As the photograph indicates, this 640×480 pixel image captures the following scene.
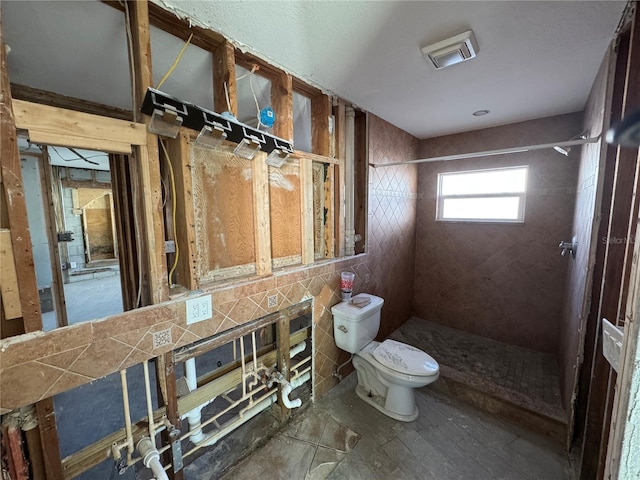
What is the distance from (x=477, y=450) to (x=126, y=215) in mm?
3241

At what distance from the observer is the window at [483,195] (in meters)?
2.61

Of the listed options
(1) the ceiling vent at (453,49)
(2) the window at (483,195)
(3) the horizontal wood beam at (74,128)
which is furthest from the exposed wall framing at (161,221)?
(2) the window at (483,195)

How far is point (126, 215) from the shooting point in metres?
2.21

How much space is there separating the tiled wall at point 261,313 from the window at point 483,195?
15.3 inches

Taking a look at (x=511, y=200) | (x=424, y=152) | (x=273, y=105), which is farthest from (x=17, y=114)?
(x=511, y=200)

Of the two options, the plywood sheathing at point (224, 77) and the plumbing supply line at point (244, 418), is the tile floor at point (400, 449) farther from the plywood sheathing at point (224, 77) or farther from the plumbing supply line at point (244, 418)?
the plywood sheathing at point (224, 77)

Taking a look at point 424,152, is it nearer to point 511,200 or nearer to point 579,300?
point 511,200

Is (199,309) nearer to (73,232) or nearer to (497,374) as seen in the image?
(497,374)

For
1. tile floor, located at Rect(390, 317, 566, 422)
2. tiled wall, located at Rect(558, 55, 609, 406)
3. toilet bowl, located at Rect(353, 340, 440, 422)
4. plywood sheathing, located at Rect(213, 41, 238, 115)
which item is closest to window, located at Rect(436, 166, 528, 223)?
tiled wall, located at Rect(558, 55, 609, 406)

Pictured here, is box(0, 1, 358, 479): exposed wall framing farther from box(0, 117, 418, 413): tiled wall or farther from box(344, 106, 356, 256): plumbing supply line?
box(344, 106, 356, 256): plumbing supply line

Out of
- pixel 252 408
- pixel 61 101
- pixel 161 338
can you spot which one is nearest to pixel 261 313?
pixel 161 338

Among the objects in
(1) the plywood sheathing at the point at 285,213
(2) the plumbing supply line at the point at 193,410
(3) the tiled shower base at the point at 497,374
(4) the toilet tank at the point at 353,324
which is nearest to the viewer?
(2) the plumbing supply line at the point at 193,410

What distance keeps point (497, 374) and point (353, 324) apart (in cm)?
145

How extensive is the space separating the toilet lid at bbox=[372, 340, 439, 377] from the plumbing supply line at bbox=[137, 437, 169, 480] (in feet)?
4.57
